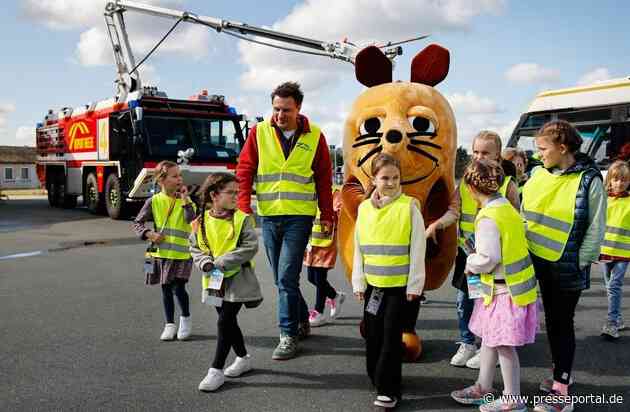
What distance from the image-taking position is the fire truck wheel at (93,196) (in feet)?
47.6

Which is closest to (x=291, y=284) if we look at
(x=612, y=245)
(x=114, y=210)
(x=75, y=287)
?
(x=612, y=245)

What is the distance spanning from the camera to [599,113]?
10.4 meters

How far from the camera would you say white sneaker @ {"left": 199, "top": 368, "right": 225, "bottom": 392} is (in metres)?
3.47

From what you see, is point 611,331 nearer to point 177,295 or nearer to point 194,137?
point 177,295

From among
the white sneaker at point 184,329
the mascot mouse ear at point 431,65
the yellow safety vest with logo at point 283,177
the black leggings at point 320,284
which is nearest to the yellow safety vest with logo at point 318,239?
the black leggings at point 320,284

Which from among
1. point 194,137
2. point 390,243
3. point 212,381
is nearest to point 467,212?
point 390,243

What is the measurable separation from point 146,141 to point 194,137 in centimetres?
106

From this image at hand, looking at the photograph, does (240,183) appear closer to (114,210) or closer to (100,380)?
(100,380)

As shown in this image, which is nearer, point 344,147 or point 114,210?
point 344,147

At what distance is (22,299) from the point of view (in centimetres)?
582

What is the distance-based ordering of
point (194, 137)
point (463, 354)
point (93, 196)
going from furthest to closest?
point (93, 196)
point (194, 137)
point (463, 354)

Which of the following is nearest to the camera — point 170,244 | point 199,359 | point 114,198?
point 199,359

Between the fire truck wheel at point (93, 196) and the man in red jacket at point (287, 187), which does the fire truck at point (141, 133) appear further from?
the man in red jacket at point (287, 187)

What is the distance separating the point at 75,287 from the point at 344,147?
3920 mm
